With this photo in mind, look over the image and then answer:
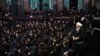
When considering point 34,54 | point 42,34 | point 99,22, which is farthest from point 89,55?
point 42,34

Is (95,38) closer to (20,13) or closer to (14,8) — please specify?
(14,8)

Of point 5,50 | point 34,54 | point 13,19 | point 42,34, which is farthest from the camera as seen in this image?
point 13,19

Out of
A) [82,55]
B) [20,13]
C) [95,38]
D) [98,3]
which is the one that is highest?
[98,3]

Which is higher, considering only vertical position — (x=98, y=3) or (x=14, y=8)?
(x=98, y=3)

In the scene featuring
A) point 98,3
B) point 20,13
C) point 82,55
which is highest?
point 98,3

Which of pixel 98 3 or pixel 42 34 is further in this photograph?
pixel 42 34

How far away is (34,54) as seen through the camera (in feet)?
48.5

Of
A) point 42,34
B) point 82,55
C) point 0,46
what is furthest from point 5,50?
point 82,55

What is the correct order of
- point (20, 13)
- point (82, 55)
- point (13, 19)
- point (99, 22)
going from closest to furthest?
point (99, 22)
point (82, 55)
point (13, 19)
point (20, 13)

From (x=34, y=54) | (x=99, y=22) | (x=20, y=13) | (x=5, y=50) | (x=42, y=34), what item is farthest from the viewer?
(x=20, y=13)

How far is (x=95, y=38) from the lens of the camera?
384 centimetres

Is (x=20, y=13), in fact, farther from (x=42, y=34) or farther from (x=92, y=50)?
(x=92, y=50)

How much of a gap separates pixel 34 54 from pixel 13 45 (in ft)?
14.3

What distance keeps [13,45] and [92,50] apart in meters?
15.3
